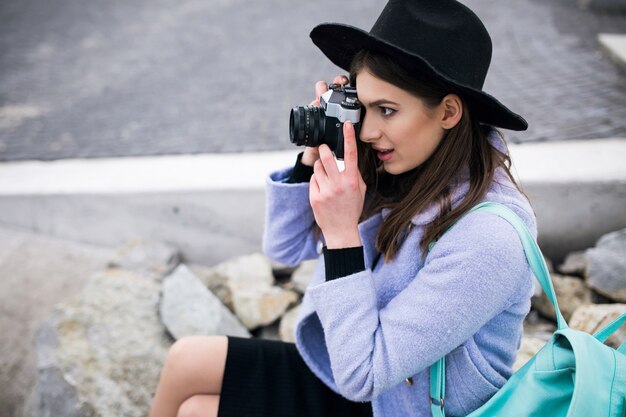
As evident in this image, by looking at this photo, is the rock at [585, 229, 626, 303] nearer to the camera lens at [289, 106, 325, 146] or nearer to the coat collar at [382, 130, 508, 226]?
the coat collar at [382, 130, 508, 226]

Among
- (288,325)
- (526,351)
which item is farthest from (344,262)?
(288,325)

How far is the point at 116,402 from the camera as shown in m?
2.41

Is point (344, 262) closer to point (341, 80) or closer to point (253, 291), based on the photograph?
Answer: point (341, 80)

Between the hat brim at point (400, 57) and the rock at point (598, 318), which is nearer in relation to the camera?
the hat brim at point (400, 57)

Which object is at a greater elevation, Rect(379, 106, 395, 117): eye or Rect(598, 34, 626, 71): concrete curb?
Rect(379, 106, 395, 117): eye

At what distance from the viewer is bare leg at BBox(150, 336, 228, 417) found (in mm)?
1878

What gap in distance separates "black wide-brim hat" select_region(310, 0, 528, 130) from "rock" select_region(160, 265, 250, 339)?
170 cm

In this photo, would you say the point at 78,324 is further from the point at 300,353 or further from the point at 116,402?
the point at 300,353

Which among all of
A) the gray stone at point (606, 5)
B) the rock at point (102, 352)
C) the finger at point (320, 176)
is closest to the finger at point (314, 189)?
the finger at point (320, 176)

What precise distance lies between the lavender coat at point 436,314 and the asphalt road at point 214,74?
2.32 m

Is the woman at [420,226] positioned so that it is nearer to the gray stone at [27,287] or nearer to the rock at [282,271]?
the rock at [282,271]

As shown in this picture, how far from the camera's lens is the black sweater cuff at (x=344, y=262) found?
1.47 meters

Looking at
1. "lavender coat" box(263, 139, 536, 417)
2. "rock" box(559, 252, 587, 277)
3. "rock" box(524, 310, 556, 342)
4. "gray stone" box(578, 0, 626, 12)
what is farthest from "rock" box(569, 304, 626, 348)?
"gray stone" box(578, 0, 626, 12)

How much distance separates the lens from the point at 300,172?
76.0 inches
